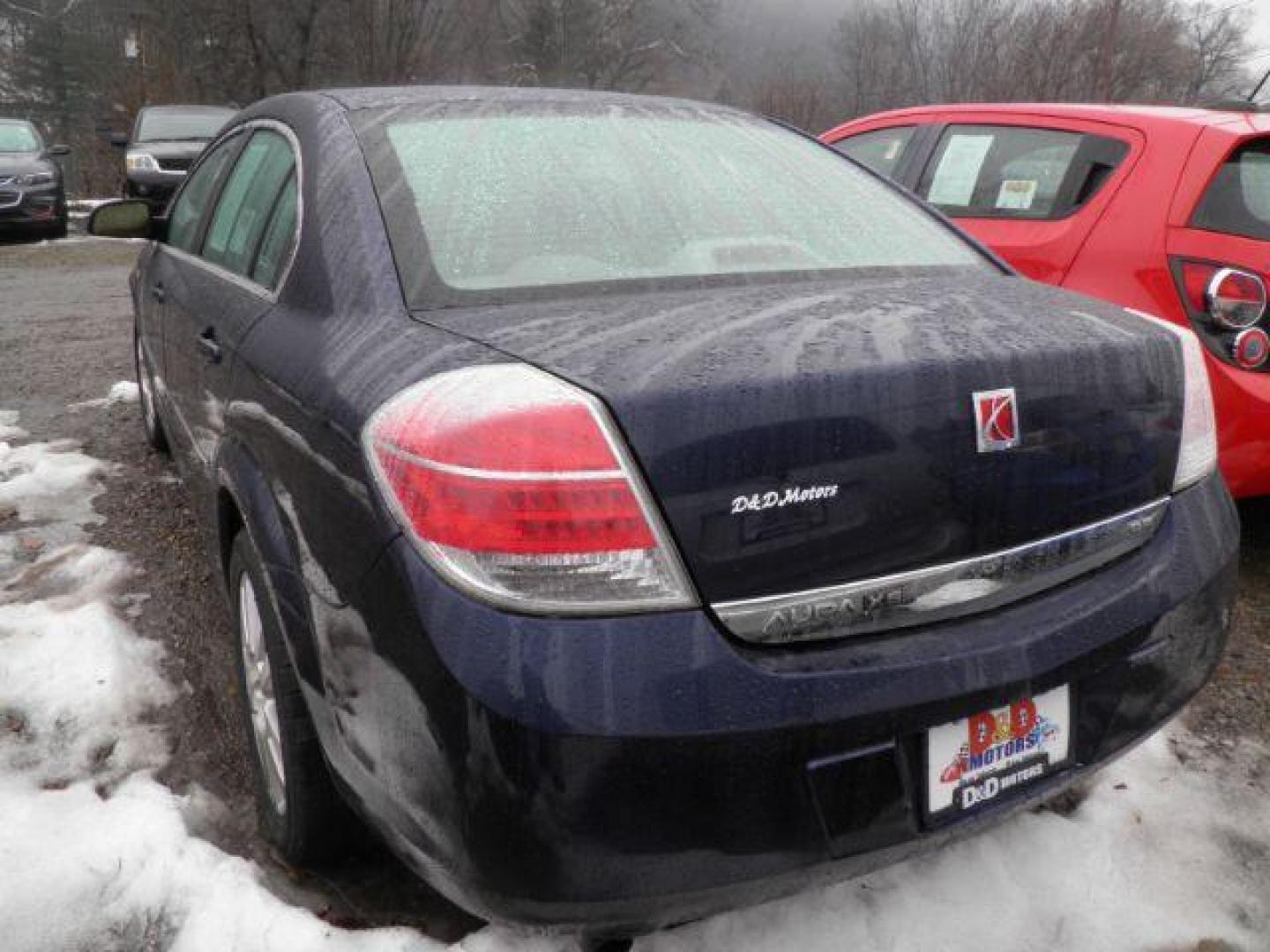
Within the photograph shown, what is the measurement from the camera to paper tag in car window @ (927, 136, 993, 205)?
417 centimetres

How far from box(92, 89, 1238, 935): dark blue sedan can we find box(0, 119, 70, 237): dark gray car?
1349 centimetres

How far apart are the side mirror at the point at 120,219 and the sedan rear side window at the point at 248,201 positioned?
57cm

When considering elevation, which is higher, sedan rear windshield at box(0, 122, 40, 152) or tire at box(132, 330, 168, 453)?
sedan rear windshield at box(0, 122, 40, 152)

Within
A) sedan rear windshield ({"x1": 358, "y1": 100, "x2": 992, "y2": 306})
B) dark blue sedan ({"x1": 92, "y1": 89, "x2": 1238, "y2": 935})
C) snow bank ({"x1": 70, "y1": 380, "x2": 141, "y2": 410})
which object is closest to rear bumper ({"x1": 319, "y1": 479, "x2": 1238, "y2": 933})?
dark blue sedan ({"x1": 92, "y1": 89, "x2": 1238, "y2": 935})

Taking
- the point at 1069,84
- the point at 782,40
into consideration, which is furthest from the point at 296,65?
the point at 782,40

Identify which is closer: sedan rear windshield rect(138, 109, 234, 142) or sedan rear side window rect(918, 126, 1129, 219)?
sedan rear side window rect(918, 126, 1129, 219)

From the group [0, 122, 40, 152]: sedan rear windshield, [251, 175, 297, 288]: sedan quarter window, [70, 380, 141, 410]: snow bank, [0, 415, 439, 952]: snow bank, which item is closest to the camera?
[0, 415, 439, 952]: snow bank

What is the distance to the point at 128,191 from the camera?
13688 mm

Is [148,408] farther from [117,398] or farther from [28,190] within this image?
[28,190]

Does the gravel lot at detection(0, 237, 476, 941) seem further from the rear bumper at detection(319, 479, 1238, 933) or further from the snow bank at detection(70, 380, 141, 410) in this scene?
the rear bumper at detection(319, 479, 1238, 933)

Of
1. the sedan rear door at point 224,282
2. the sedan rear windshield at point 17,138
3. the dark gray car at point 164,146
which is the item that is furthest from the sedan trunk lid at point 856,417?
the sedan rear windshield at point 17,138

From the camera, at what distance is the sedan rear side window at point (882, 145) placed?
4582 millimetres

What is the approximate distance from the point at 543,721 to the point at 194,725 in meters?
1.63

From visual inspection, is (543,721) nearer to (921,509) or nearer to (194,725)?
(921,509)
